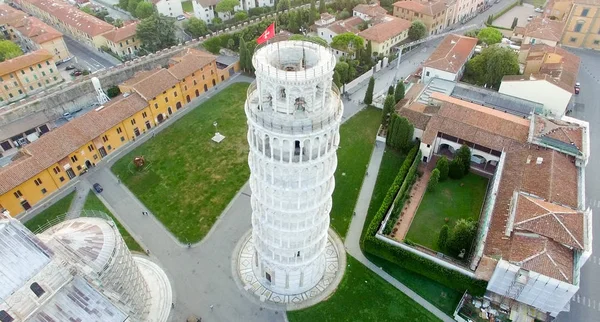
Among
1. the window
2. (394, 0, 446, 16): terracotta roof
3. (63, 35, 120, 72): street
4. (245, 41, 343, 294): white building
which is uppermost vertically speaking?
(245, 41, 343, 294): white building

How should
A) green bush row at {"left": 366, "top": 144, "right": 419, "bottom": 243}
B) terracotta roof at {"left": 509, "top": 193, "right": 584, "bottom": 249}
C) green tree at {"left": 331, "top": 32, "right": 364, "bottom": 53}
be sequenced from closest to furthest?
1. terracotta roof at {"left": 509, "top": 193, "right": 584, "bottom": 249}
2. green bush row at {"left": 366, "top": 144, "right": 419, "bottom": 243}
3. green tree at {"left": 331, "top": 32, "right": 364, "bottom": 53}

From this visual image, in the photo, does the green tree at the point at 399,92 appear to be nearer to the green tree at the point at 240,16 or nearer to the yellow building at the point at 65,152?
the yellow building at the point at 65,152

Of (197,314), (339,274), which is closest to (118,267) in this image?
(197,314)

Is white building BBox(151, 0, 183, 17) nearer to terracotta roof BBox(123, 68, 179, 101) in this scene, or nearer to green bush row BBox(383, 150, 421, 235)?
terracotta roof BBox(123, 68, 179, 101)

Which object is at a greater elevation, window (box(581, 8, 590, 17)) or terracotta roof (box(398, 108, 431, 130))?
window (box(581, 8, 590, 17))

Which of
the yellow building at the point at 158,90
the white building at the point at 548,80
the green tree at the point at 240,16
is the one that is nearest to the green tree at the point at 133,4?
the green tree at the point at 240,16

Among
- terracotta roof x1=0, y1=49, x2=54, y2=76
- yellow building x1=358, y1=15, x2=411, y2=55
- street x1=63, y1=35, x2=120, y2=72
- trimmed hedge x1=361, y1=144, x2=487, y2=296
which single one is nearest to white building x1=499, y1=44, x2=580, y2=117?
yellow building x1=358, y1=15, x2=411, y2=55

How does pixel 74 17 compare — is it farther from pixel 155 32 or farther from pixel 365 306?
pixel 365 306
